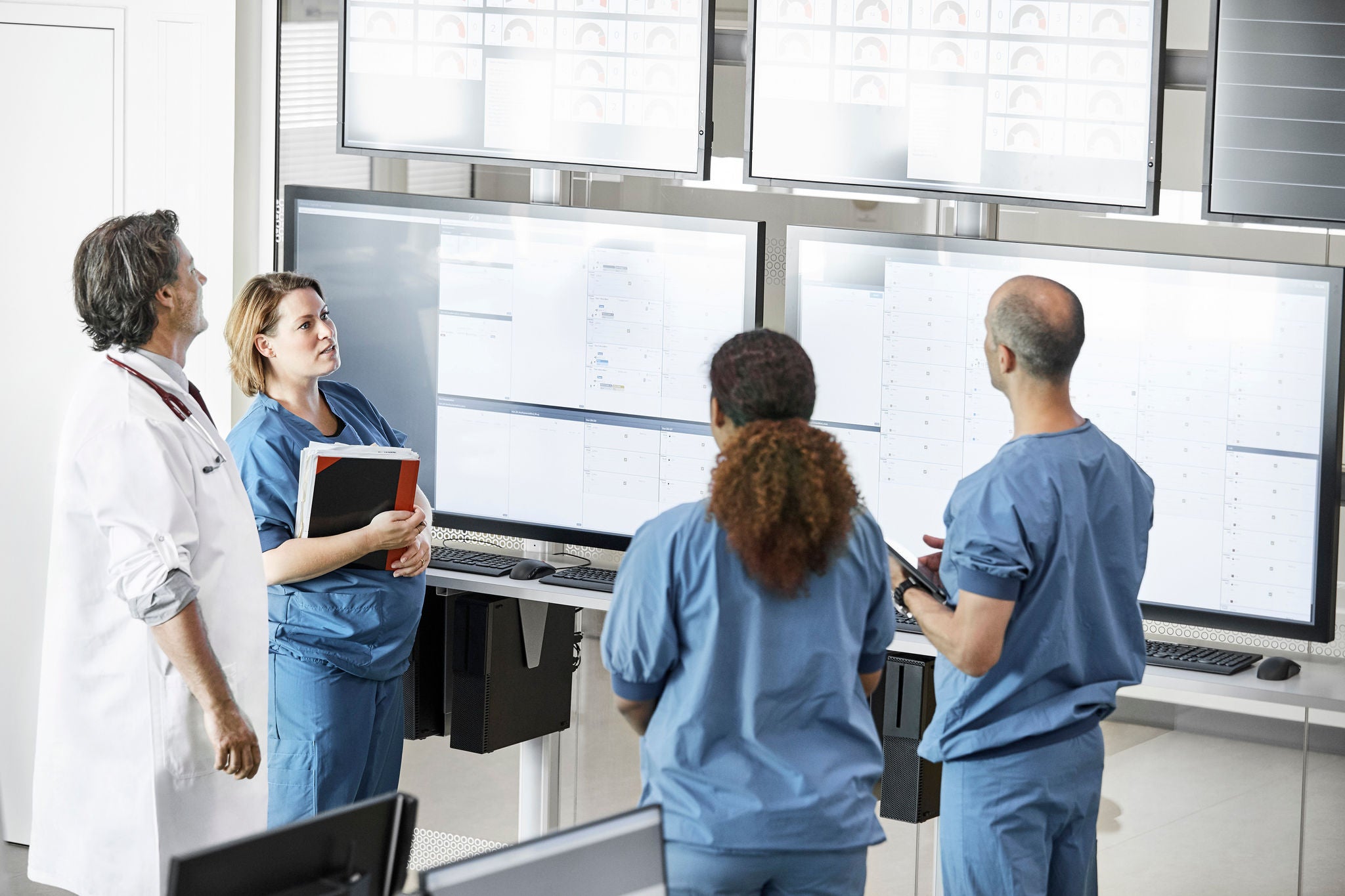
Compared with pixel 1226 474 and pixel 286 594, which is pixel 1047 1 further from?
pixel 286 594

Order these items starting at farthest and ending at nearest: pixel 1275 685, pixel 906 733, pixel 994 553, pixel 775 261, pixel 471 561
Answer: pixel 471 561
pixel 775 261
pixel 906 733
pixel 1275 685
pixel 994 553

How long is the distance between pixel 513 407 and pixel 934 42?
3.96 ft

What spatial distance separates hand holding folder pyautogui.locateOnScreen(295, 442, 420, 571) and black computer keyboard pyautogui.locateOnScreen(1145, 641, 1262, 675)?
1.46 m

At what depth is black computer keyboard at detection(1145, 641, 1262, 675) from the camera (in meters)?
2.87

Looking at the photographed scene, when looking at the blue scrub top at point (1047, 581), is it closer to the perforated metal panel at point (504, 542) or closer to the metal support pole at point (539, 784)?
the perforated metal panel at point (504, 542)

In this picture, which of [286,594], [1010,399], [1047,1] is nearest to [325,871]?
[1010,399]

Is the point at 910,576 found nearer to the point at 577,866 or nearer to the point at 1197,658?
the point at 1197,658

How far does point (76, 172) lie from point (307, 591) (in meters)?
1.54

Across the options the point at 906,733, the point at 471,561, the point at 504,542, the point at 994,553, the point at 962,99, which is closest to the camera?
the point at 994,553

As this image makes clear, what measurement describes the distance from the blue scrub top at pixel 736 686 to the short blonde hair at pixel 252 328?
1295 millimetres

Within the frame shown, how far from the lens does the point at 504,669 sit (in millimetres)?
3549

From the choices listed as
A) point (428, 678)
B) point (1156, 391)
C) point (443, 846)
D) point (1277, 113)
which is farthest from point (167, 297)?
point (1277, 113)

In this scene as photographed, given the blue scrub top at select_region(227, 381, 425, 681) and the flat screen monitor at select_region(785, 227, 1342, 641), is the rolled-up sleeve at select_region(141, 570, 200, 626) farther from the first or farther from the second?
the flat screen monitor at select_region(785, 227, 1342, 641)

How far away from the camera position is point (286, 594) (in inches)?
116
